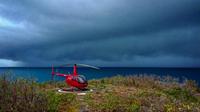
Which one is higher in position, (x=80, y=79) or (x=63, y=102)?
(x=80, y=79)

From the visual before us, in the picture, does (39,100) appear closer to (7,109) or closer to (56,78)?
(7,109)

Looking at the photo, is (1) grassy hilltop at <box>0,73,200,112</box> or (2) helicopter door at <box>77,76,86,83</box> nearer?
(1) grassy hilltop at <box>0,73,200,112</box>

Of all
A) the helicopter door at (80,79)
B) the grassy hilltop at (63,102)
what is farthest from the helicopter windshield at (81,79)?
the grassy hilltop at (63,102)

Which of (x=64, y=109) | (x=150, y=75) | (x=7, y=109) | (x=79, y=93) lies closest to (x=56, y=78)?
(x=79, y=93)

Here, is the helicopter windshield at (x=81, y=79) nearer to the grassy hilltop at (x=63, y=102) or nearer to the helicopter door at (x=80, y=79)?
the helicopter door at (x=80, y=79)

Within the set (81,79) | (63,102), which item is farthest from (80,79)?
(63,102)

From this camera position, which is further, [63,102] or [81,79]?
[81,79]

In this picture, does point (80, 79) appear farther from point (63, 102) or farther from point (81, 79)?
point (63, 102)

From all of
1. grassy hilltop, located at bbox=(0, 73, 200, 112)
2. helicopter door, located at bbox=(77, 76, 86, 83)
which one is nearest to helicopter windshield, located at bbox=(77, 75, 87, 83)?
helicopter door, located at bbox=(77, 76, 86, 83)

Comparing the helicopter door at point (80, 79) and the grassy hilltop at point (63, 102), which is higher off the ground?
the helicopter door at point (80, 79)

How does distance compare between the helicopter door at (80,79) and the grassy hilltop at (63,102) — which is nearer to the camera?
the grassy hilltop at (63,102)

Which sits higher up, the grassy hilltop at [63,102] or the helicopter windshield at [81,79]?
the helicopter windshield at [81,79]

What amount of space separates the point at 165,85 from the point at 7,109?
14567 millimetres

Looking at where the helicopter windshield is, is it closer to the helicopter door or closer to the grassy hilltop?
the helicopter door
